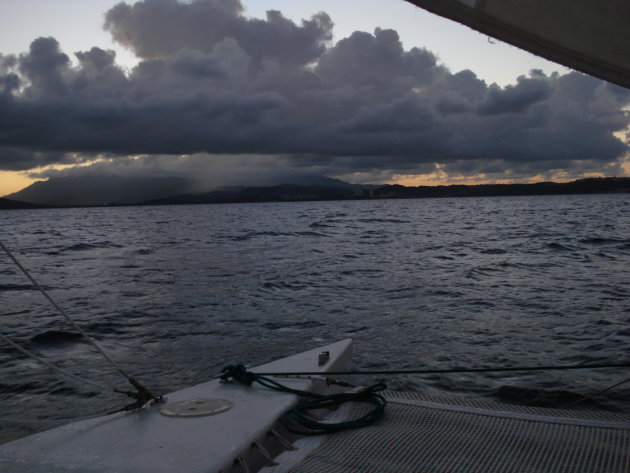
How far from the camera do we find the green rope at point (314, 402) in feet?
9.85

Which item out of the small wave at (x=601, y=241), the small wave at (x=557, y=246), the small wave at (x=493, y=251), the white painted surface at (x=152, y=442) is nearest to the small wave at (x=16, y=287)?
the white painted surface at (x=152, y=442)

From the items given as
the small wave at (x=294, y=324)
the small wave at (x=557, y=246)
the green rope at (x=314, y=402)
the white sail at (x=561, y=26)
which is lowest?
the small wave at (x=294, y=324)

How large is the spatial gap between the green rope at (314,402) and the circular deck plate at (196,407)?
1.24 ft

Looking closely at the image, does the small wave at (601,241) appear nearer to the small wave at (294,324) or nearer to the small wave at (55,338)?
the small wave at (294,324)

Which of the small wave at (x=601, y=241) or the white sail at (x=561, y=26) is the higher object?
the white sail at (x=561, y=26)

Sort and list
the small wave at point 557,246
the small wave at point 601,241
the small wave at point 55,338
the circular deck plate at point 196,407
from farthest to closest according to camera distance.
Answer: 1. the small wave at point 601,241
2. the small wave at point 557,246
3. the small wave at point 55,338
4. the circular deck plate at point 196,407

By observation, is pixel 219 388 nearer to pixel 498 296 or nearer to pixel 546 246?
pixel 498 296

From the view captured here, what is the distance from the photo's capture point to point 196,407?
3.27 metres

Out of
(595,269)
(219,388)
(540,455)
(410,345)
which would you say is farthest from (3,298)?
(595,269)

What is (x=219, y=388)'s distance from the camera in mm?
3691

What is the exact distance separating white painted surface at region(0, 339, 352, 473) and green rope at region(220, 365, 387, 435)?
0.29 feet

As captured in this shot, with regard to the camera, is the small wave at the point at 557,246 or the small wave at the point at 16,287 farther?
the small wave at the point at 557,246

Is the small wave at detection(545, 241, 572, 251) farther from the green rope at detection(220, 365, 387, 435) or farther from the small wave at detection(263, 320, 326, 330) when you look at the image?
the green rope at detection(220, 365, 387, 435)

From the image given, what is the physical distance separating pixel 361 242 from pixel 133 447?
2349 cm
